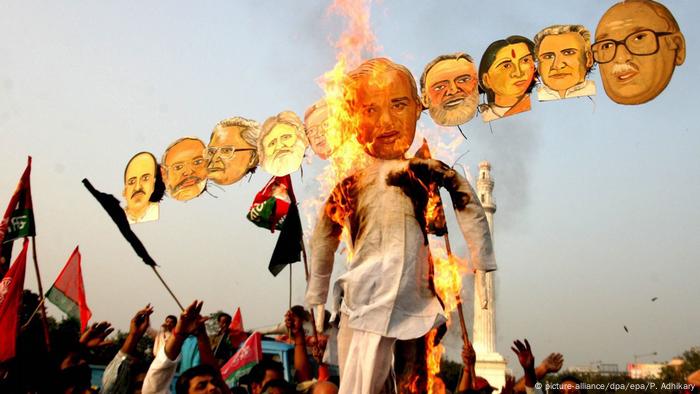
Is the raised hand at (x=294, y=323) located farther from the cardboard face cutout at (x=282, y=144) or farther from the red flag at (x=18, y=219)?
the cardboard face cutout at (x=282, y=144)

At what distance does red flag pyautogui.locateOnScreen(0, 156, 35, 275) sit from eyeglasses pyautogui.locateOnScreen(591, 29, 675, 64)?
7.44 meters

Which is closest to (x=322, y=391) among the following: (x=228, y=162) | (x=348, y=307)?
(x=348, y=307)

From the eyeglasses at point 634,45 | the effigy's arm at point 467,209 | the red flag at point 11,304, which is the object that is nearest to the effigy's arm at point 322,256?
the effigy's arm at point 467,209

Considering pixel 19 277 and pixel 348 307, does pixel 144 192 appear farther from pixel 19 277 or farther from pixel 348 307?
pixel 348 307

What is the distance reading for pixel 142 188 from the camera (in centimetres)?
1232

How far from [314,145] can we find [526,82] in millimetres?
3285

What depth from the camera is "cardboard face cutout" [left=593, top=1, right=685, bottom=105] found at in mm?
8484

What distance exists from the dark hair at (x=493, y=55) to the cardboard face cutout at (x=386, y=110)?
4530mm

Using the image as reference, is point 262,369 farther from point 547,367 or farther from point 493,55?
point 493,55

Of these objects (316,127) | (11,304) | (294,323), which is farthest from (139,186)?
(294,323)

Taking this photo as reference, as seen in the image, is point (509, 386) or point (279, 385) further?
point (509, 386)

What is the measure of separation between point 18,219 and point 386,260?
19.2 ft

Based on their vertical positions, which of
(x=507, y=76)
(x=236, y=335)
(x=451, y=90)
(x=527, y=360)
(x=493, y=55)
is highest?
(x=493, y=55)

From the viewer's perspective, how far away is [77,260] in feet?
31.6
